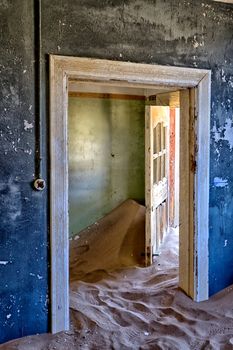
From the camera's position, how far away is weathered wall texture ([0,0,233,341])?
2.36 meters

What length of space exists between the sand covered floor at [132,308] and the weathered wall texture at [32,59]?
363 millimetres

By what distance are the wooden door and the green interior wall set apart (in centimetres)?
38

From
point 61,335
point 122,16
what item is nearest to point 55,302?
point 61,335

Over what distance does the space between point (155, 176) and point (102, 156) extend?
2.76ft

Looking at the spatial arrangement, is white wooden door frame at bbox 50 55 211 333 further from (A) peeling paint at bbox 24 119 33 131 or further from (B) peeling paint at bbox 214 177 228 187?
(B) peeling paint at bbox 214 177 228 187

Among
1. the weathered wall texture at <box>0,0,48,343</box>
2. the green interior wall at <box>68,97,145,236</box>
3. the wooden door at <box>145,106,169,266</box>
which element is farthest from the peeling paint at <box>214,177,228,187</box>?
the green interior wall at <box>68,97,145,236</box>

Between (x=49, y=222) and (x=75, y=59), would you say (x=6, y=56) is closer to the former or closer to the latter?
(x=75, y=59)

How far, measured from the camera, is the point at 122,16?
2.62 m

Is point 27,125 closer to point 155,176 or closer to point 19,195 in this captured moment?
point 19,195

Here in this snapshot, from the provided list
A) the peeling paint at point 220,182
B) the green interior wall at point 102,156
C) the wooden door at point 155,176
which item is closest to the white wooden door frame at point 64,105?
the peeling paint at point 220,182

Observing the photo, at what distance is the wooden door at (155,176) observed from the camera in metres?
4.04

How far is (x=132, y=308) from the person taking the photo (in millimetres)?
3041

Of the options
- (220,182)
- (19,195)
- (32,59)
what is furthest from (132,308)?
(32,59)

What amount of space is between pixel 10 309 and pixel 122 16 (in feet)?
6.77
